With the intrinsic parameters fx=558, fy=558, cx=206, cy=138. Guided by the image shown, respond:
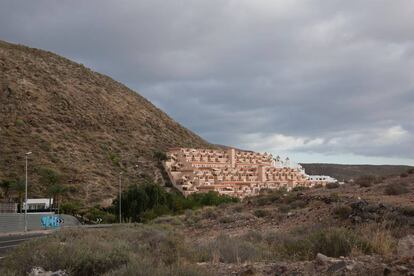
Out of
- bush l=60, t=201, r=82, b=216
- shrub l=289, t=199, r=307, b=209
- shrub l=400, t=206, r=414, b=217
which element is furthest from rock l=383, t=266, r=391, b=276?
bush l=60, t=201, r=82, b=216

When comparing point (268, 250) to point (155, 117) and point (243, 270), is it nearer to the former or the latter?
point (243, 270)

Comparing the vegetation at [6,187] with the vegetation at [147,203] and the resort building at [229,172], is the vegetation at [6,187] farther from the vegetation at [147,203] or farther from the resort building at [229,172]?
the resort building at [229,172]

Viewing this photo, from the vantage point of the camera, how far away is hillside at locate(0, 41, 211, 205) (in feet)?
275

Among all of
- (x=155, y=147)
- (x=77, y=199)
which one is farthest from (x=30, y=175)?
(x=155, y=147)

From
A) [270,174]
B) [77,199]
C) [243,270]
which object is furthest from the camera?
[270,174]

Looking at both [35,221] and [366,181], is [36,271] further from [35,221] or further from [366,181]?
[35,221]

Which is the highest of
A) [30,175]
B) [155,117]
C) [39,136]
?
[155,117]

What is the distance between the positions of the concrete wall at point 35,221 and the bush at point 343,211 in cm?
4398

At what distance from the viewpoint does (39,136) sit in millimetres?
90312

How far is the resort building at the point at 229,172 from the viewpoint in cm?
10094

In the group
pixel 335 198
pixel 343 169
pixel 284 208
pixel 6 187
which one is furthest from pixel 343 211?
pixel 343 169

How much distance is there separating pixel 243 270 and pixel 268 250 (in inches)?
170

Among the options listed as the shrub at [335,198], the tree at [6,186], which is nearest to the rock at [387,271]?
the shrub at [335,198]

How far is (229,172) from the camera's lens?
11194 cm
